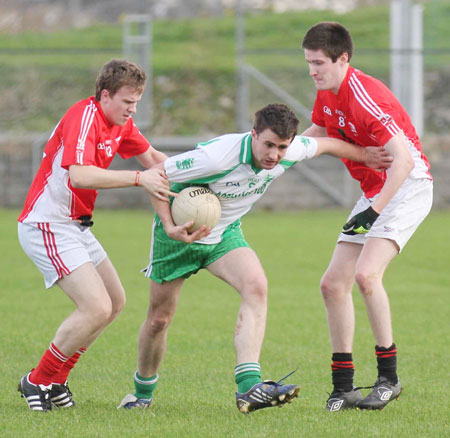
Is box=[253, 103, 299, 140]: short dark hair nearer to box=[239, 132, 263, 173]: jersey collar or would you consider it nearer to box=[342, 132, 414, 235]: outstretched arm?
box=[239, 132, 263, 173]: jersey collar

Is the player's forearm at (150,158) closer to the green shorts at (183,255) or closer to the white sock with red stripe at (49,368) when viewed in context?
the green shorts at (183,255)

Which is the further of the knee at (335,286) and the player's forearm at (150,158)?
the player's forearm at (150,158)

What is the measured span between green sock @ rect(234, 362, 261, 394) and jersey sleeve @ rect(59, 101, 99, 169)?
1.60 metres

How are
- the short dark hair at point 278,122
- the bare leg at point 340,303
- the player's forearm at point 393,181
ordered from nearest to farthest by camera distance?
1. the short dark hair at point 278,122
2. the player's forearm at point 393,181
3. the bare leg at point 340,303

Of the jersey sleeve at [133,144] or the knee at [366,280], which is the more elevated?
the jersey sleeve at [133,144]

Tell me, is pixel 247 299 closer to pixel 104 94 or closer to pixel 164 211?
pixel 164 211

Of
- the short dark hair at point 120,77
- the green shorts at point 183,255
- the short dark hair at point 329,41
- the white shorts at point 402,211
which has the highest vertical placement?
the short dark hair at point 329,41

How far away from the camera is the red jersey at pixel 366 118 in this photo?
6066mm

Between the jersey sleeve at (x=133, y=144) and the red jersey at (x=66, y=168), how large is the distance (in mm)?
99

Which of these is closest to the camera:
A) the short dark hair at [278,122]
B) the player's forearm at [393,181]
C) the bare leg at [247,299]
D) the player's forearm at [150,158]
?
the short dark hair at [278,122]

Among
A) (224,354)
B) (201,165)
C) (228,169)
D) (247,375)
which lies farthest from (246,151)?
(224,354)

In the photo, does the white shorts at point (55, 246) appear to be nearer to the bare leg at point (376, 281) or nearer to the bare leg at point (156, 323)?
the bare leg at point (156, 323)

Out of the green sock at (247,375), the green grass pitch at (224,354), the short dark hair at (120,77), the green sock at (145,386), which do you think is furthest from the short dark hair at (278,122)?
the green sock at (145,386)

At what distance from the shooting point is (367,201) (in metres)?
6.45
